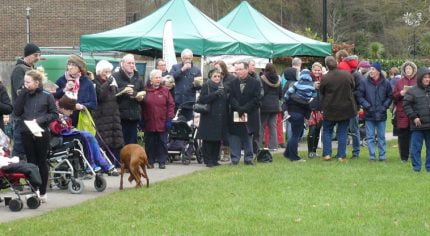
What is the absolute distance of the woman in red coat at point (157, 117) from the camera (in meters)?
15.8

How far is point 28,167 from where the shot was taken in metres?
11.2

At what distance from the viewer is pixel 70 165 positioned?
1266 cm

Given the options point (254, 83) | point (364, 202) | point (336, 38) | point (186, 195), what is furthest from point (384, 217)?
point (336, 38)

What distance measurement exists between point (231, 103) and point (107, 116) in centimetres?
253

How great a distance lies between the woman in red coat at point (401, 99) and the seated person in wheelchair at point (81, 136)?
5972mm

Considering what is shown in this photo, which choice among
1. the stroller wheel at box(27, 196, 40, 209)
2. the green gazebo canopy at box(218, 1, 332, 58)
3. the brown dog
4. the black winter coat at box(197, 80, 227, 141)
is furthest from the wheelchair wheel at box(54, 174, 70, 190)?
the green gazebo canopy at box(218, 1, 332, 58)

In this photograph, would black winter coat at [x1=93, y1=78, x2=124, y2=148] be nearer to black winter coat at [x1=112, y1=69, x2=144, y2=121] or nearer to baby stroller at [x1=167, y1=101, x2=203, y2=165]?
black winter coat at [x1=112, y1=69, x2=144, y2=121]

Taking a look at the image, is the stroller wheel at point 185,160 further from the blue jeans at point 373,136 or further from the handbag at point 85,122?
the blue jeans at point 373,136

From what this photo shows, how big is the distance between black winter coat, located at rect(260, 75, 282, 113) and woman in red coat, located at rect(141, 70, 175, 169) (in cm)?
294

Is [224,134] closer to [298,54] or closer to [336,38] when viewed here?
[298,54]

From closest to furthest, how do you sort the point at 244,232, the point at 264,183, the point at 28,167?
the point at 244,232
the point at 28,167
the point at 264,183

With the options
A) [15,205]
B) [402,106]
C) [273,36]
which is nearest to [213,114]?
[402,106]

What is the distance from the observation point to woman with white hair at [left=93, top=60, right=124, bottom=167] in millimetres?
14664

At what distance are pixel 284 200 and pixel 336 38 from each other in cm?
5101
